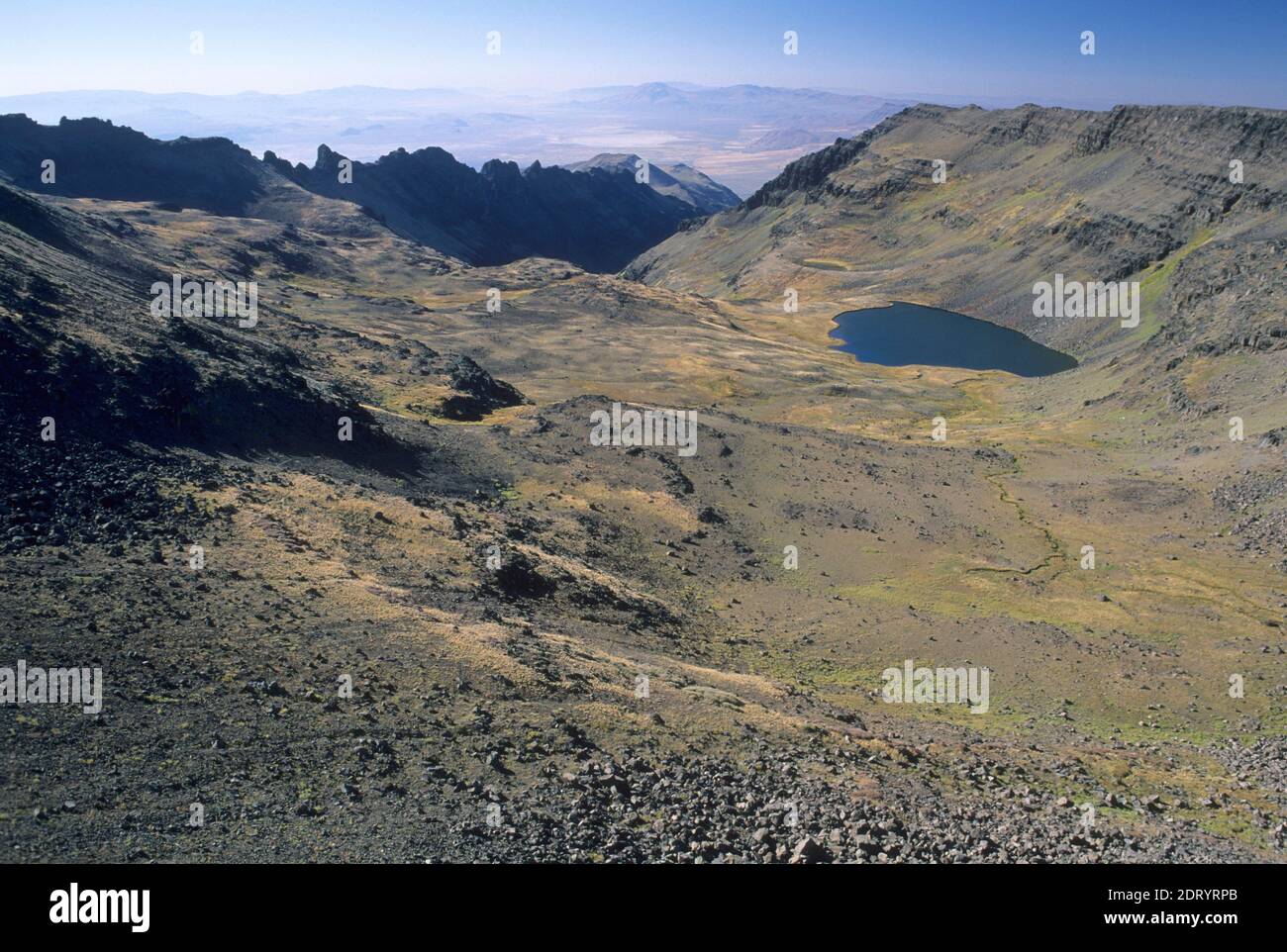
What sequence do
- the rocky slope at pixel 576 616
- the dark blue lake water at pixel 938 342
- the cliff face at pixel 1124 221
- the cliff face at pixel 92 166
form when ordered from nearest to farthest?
the rocky slope at pixel 576 616, the cliff face at pixel 1124 221, the dark blue lake water at pixel 938 342, the cliff face at pixel 92 166

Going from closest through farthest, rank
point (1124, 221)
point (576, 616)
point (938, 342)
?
1. point (576, 616)
2. point (938, 342)
3. point (1124, 221)

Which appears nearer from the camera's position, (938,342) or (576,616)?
(576,616)

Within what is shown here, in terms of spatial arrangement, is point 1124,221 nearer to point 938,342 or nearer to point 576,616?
point 938,342

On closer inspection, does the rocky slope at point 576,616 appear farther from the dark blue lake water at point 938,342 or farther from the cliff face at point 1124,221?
the cliff face at point 1124,221

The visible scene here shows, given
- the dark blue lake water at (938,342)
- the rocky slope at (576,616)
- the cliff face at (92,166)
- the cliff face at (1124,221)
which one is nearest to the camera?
the rocky slope at (576,616)

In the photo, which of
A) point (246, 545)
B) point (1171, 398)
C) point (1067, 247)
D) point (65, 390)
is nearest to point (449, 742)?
point (246, 545)

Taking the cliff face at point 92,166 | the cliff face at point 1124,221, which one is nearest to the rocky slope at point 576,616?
the cliff face at point 1124,221

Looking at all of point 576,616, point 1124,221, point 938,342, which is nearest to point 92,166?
point 938,342

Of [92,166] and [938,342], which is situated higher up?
[92,166]

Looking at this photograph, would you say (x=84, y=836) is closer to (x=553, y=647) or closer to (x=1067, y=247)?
(x=553, y=647)
